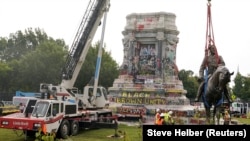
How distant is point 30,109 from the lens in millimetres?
18062

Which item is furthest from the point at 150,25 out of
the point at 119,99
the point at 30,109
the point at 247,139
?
the point at 247,139

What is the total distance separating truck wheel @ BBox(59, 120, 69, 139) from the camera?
57.8 feet

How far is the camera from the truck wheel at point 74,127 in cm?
1876

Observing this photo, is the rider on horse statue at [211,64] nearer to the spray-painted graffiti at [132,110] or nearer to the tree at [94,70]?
the spray-painted graffiti at [132,110]

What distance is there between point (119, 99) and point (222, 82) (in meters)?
19.3

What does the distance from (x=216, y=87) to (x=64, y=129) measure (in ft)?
26.8

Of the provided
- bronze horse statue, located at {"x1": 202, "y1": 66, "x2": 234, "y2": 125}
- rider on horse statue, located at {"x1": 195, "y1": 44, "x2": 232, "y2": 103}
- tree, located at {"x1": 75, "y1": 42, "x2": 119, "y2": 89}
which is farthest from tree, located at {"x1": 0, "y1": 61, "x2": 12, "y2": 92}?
bronze horse statue, located at {"x1": 202, "y1": 66, "x2": 234, "y2": 125}

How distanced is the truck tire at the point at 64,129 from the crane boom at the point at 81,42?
4.45m

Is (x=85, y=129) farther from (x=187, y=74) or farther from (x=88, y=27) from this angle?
(x=187, y=74)

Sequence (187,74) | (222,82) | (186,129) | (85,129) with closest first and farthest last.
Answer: (186,129) → (222,82) → (85,129) → (187,74)

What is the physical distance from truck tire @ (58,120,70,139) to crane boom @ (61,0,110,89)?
445 cm

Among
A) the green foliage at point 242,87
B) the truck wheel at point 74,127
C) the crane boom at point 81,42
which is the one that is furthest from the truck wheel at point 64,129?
the green foliage at point 242,87

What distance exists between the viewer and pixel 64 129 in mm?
17953

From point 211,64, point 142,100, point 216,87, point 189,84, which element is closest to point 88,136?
point 211,64
